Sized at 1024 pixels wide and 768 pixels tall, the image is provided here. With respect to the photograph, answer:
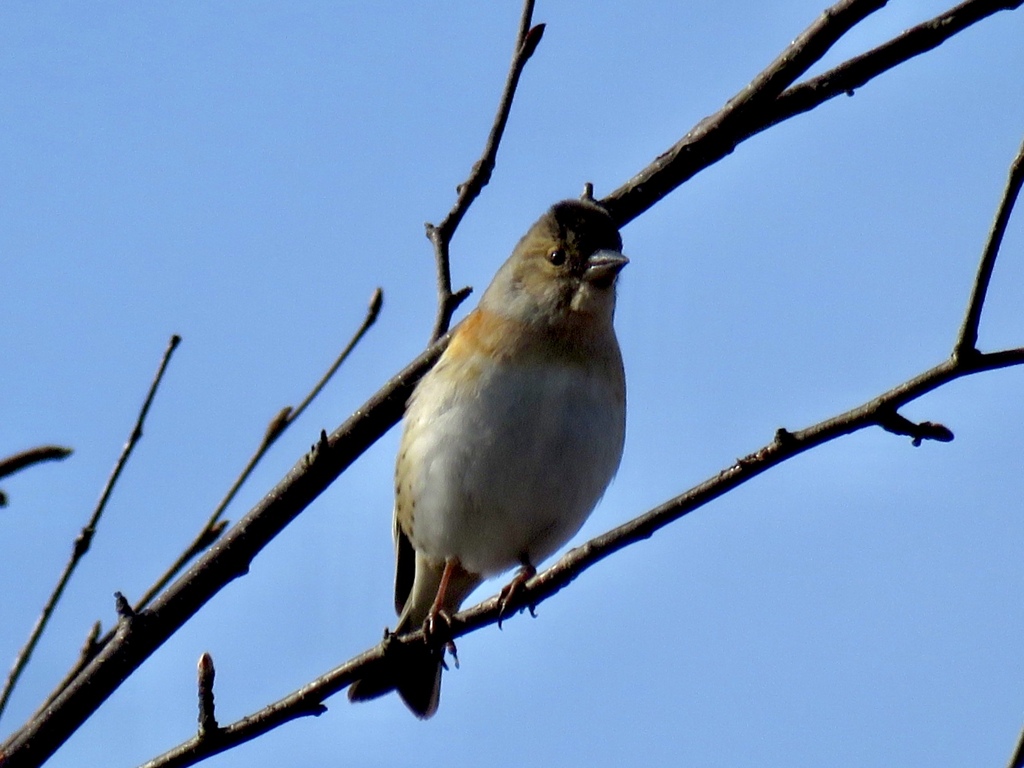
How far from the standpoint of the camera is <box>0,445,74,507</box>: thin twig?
103 inches

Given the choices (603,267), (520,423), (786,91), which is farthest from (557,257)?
(786,91)

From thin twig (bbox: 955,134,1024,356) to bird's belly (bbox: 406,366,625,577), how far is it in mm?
2641

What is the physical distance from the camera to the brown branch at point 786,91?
4.00 m

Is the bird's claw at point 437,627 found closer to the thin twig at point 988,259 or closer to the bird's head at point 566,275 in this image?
the bird's head at point 566,275

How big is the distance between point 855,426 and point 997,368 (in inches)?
12.5

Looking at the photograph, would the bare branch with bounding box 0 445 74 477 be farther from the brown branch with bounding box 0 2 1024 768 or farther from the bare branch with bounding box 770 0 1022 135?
the bare branch with bounding box 770 0 1022 135

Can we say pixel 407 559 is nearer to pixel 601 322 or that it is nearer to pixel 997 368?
pixel 601 322

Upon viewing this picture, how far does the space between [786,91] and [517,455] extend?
1.73 metres

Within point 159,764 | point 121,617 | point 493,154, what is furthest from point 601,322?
point 159,764

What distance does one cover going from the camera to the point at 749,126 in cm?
445

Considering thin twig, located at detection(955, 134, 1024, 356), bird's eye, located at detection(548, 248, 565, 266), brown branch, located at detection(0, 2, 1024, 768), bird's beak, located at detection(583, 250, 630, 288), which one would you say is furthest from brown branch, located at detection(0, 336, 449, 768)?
thin twig, located at detection(955, 134, 1024, 356)

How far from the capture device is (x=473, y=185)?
4.59m

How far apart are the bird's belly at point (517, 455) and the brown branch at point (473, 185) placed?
589mm

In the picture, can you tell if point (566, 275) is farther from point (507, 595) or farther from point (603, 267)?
point (507, 595)
